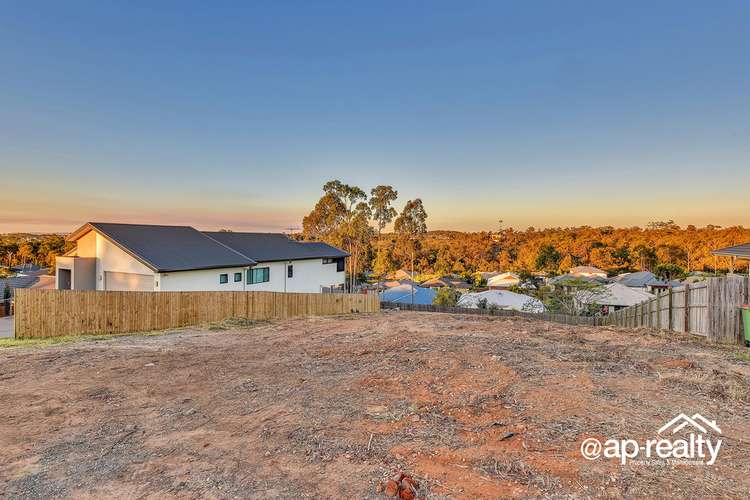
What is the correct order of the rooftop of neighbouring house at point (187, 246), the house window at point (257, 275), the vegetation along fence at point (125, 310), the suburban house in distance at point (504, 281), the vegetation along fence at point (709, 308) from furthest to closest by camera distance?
the suburban house in distance at point (504, 281) → the house window at point (257, 275) → the rooftop of neighbouring house at point (187, 246) → the vegetation along fence at point (125, 310) → the vegetation along fence at point (709, 308)

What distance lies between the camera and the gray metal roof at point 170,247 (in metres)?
17.0

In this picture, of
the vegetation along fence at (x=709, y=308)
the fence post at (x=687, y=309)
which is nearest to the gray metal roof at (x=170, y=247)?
the vegetation along fence at (x=709, y=308)

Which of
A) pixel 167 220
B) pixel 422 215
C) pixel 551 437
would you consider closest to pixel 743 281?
pixel 551 437

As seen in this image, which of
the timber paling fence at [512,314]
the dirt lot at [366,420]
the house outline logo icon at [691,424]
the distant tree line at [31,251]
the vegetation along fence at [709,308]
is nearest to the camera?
the dirt lot at [366,420]

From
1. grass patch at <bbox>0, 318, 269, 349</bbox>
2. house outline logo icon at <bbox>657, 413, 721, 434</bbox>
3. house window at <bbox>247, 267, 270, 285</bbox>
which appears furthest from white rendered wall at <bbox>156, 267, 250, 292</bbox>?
house outline logo icon at <bbox>657, 413, 721, 434</bbox>

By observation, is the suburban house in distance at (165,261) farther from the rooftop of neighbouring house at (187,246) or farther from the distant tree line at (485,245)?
the distant tree line at (485,245)

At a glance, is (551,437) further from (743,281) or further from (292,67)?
(292,67)

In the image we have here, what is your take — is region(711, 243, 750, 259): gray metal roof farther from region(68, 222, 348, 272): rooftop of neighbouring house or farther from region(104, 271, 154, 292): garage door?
region(104, 271, 154, 292): garage door

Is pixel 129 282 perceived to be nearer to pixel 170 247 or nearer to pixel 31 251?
pixel 170 247

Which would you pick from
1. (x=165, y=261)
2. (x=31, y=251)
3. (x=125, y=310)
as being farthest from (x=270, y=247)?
(x=31, y=251)

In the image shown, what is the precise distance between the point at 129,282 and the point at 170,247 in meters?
2.59

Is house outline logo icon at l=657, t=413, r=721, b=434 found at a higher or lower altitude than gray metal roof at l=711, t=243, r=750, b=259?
lower

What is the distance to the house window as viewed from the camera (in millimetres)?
21797

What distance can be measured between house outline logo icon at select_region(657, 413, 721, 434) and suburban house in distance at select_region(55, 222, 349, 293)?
18.2 m
